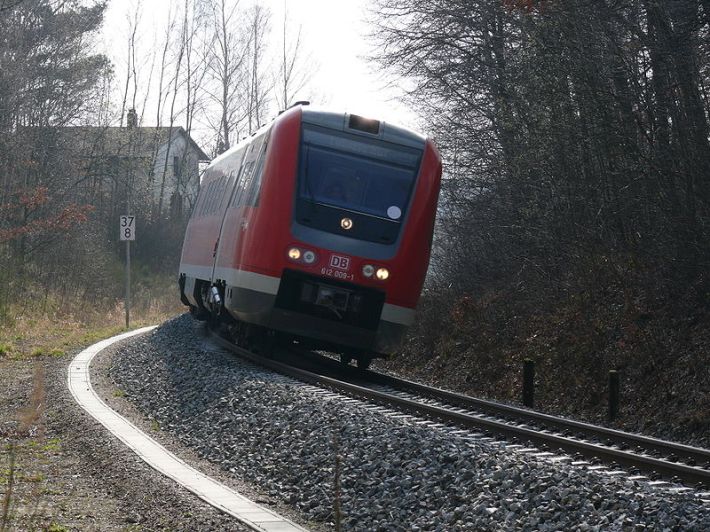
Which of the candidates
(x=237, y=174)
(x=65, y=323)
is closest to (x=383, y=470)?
(x=237, y=174)

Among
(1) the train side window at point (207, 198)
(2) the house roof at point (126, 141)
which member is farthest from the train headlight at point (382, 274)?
(2) the house roof at point (126, 141)

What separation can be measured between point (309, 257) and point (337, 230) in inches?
20.3

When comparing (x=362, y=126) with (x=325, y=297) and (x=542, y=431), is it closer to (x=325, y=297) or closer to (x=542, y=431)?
(x=325, y=297)

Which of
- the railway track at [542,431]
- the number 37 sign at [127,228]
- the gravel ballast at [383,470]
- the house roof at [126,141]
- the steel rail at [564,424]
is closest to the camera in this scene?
the gravel ballast at [383,470]

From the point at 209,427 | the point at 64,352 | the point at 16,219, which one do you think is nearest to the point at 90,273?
the point at 16,219

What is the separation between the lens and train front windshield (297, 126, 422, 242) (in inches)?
547

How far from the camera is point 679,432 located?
37.8 ft

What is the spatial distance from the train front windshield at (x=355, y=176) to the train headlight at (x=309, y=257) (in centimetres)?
39

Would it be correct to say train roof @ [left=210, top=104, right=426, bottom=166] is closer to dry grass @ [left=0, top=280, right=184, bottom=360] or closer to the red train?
the red train

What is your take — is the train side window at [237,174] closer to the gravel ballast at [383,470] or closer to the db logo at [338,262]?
the db logo at [338,262]

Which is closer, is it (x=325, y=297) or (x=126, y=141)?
(x=325, y=297)

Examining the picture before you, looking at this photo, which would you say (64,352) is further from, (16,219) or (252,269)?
(16,219)

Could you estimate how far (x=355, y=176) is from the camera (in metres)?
14.0

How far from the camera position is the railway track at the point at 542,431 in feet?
24.1
